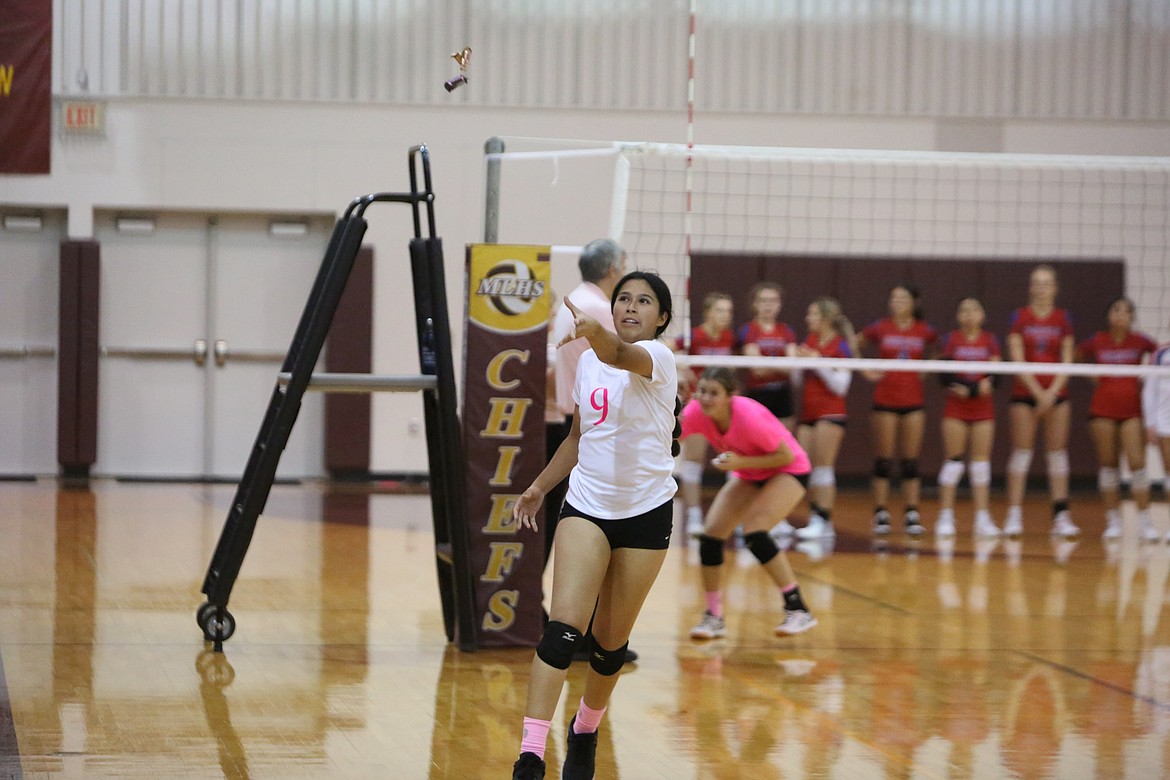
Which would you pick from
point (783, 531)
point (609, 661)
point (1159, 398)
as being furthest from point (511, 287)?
point (1159, 398)

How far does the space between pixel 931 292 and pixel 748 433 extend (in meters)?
8.05

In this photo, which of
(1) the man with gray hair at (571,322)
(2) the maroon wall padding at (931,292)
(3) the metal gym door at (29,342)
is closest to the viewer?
(1) the man with gray hair at (571,322)

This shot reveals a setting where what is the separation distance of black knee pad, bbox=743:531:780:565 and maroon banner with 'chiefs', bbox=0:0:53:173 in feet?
29.2

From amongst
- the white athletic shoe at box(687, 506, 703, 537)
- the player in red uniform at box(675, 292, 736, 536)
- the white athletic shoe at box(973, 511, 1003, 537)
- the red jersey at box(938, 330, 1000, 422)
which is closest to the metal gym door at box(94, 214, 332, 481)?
the player in red uniform at box(675, 292, 736, 536)

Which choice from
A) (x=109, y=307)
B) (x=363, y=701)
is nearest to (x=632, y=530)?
(x=363, y=701)

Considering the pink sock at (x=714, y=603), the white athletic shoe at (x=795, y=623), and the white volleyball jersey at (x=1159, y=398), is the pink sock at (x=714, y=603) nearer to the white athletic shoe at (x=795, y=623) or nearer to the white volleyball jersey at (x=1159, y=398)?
the white athletic shoe at (x=795, y=623)

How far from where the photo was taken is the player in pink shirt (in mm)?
6172

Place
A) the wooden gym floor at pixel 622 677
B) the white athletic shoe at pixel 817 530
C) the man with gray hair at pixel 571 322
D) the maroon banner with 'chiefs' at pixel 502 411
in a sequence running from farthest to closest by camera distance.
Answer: the white athletic shoe at pixel 817 530 < the maroon banner with 'chiefs' at pixel 502 411 < the man with gray hair at pixel 571 322 < the wooden gym floor at pixel 622 677

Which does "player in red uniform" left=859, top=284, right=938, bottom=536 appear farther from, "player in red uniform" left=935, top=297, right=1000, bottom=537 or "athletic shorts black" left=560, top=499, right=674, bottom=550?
"athletic shorts black" left=560, top=499, right=674, bottom=550

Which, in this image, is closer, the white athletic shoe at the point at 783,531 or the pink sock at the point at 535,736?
the pink sock at the point at 535,736

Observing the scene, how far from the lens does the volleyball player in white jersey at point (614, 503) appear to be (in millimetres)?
3699

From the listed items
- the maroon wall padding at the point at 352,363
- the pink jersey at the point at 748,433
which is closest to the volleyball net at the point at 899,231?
the maroon wall padding at the point at 352,363

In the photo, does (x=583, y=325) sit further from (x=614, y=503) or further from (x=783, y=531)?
(x=783, y=531)

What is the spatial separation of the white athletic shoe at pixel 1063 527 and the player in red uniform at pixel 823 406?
1.92 metres
